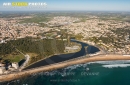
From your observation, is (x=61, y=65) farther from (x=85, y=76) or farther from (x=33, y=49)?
(x=33, y=49)

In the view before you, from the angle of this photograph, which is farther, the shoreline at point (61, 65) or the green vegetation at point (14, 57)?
the green vegetation at point (14, 57)

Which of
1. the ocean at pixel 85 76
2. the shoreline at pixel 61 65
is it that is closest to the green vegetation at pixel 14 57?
the shoreline at pixel 61 65

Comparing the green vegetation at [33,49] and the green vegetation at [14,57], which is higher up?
the green vegetation at [33,49]

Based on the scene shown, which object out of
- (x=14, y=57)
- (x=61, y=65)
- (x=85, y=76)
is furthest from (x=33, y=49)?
(x=85, y=76)

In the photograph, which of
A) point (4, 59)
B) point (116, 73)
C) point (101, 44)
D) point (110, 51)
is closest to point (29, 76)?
point (4, 59)

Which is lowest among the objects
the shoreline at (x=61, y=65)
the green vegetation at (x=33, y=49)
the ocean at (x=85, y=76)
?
the ocean at (x=85, y=76)

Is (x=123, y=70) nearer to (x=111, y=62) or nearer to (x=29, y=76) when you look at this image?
(x=111, y=62)

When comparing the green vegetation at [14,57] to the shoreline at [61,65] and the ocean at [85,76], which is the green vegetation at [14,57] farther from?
the ocean at [85,76]

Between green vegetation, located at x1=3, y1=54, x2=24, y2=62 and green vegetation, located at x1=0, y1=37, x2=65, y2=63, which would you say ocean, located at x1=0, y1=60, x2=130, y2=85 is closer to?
green vegetation, located at x1=0, y1=37, x2=65, y2=63
